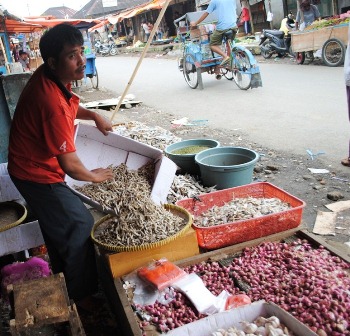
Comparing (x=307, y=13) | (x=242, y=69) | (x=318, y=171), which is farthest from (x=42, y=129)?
(x=307, y=13)

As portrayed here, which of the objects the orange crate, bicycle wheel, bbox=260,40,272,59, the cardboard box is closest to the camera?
the cardboard box

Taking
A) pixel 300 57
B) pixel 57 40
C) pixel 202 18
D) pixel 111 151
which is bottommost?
pixel 111 151

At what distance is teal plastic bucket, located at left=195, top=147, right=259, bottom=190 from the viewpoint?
13.8 feet

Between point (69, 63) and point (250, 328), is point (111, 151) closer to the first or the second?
point (69, 63)

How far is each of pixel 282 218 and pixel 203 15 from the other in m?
8.79

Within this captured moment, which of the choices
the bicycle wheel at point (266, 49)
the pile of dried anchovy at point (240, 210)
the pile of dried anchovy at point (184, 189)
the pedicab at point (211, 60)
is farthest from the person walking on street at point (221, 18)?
the pile of dried anchovy at point (240, 210)

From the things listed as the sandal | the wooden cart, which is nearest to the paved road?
the sandal

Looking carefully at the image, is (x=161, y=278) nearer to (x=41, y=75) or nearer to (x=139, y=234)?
(x=139, y=234)

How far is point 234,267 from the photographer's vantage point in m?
3.03

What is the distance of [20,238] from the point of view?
3344mm

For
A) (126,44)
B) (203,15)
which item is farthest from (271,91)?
(126,44)

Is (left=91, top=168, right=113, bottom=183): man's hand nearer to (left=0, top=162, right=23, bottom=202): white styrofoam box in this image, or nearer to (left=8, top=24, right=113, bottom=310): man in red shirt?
(left=8, top=24, right=113, bottom=310): man in red shirt

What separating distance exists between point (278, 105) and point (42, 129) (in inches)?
284

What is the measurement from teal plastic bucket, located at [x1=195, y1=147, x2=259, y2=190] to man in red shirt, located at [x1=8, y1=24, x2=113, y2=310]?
1650 mm
